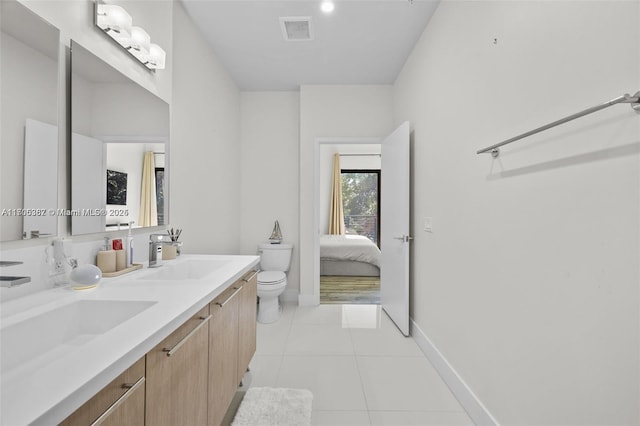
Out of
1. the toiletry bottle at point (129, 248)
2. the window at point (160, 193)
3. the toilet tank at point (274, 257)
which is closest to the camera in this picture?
the toiletry bottle at point (129, 248)

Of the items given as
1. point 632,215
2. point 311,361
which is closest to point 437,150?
point 632,215

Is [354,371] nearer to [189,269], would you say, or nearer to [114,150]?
[189,269]

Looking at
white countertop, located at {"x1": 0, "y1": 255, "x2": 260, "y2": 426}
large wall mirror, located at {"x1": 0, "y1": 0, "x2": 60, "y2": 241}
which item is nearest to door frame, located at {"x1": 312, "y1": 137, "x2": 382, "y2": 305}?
white countertop, located at {"x1": 0, "y1": 255, "x2": 260, "y2": 426}

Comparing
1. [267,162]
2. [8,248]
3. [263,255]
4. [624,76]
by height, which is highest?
[267,162]

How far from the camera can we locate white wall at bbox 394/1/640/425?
2.74 feet

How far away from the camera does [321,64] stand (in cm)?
283

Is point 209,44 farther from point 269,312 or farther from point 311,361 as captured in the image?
point 311,361

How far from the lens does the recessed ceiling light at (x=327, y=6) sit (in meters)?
2.00

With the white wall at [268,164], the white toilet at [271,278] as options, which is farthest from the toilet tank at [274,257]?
the white wall at [268,164]

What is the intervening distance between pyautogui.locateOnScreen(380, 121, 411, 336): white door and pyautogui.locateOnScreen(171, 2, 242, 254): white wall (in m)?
1.72

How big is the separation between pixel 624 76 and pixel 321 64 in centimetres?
246

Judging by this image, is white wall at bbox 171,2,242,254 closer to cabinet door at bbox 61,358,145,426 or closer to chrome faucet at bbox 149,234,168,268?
chrome faucet at bbox 149,234,168,268

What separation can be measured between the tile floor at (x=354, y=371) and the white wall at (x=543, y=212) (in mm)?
291

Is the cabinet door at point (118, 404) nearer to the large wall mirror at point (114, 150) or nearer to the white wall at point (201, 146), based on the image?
the large wall mirror at point (114, 150)
